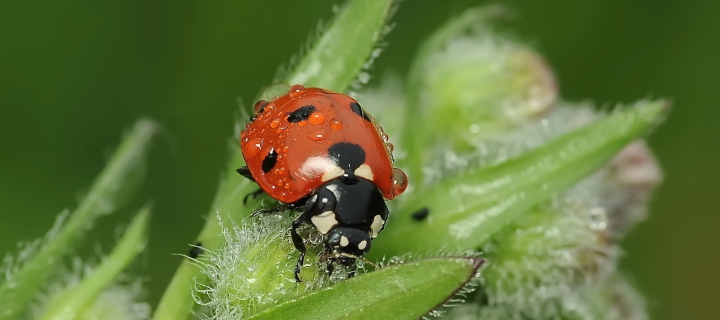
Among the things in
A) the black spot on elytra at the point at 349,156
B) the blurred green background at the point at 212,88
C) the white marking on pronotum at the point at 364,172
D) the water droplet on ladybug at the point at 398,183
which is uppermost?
the black spot on elytra at the point at 349,156

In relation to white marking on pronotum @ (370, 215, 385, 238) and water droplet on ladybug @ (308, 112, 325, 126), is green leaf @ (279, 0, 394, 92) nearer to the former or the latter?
water droplet on ladybug @ (308, 112, 325, 126)

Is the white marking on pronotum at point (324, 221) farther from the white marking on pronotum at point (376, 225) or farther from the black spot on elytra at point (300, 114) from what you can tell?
the black spot on elytra at point (300, 114)

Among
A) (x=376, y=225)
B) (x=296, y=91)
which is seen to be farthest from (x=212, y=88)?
(x=376, y=225)

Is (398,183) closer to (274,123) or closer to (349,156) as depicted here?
(349,156)

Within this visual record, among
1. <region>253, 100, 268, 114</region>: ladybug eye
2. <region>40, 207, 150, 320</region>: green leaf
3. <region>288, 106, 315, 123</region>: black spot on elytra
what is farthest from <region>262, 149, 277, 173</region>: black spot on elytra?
<region>40, 207, 150, 320</region>: green leaf

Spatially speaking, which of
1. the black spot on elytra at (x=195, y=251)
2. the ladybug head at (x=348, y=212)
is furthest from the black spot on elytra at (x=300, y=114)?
the black spot on elytra at (x=195, y=251)

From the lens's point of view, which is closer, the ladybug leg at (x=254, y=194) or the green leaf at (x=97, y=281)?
the ladybug leg at (x=254, y=194)
